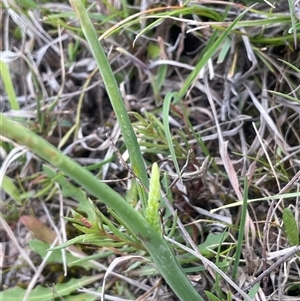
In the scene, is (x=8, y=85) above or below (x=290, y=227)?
above

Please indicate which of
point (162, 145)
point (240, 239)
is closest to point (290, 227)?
point (240, 239)

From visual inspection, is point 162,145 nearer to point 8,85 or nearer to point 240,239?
point 240,239

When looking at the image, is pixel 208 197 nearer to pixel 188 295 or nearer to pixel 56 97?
pixel 188 295

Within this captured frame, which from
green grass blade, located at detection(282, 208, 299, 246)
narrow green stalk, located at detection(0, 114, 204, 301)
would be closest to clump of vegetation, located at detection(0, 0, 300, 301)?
green grass blade, located at detection(282, 208, 299, 246)

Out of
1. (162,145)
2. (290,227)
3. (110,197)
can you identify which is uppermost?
(110,197)

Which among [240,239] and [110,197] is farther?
[240,239]

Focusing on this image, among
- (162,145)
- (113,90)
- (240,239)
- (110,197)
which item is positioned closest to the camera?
(110,197)
